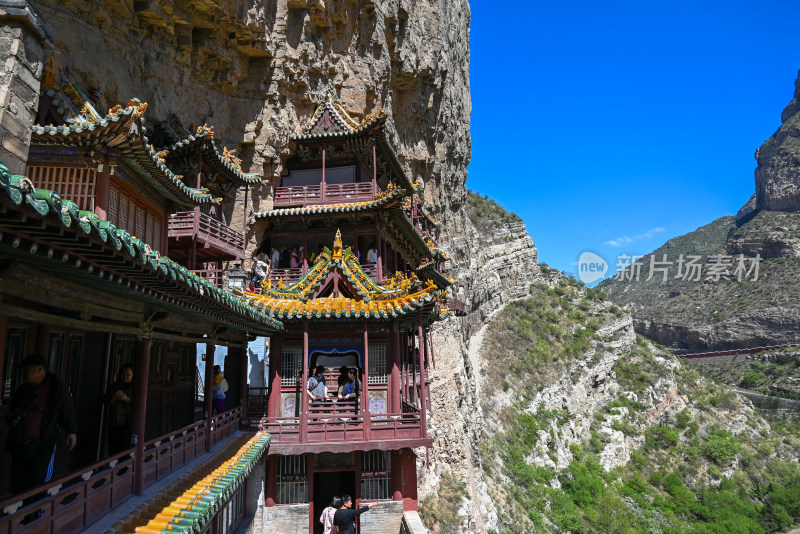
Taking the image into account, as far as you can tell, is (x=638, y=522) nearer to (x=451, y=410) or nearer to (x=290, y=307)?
(x=451, y=410)

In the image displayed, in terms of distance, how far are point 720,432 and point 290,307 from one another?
6361 cm

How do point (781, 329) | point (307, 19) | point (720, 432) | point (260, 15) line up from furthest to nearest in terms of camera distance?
point (781, 329) → point (720, 432) → point (307, 19) → point (260, 15)

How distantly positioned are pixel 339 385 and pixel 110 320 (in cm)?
817

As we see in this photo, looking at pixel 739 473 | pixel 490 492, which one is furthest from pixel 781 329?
pixel 490 492

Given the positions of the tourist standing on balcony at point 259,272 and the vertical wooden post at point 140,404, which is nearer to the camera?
the vertical wooden post at point 140,404

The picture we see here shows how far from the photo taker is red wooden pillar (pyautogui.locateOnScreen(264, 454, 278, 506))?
13.2 metres

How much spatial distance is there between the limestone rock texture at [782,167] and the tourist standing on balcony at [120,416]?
12998cm

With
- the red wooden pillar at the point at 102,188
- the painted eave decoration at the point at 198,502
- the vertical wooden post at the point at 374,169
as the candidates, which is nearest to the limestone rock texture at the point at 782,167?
the vertical wooden post at the point at 374,169

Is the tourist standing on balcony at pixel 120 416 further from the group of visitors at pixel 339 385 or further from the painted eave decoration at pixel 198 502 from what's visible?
the group of visitors at pixel 339 385

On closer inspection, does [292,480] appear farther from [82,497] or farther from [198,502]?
[82,497]

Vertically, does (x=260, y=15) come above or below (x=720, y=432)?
above

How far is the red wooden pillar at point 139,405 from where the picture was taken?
22.4 feet

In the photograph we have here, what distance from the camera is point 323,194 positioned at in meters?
20.9

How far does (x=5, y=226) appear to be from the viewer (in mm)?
3488
